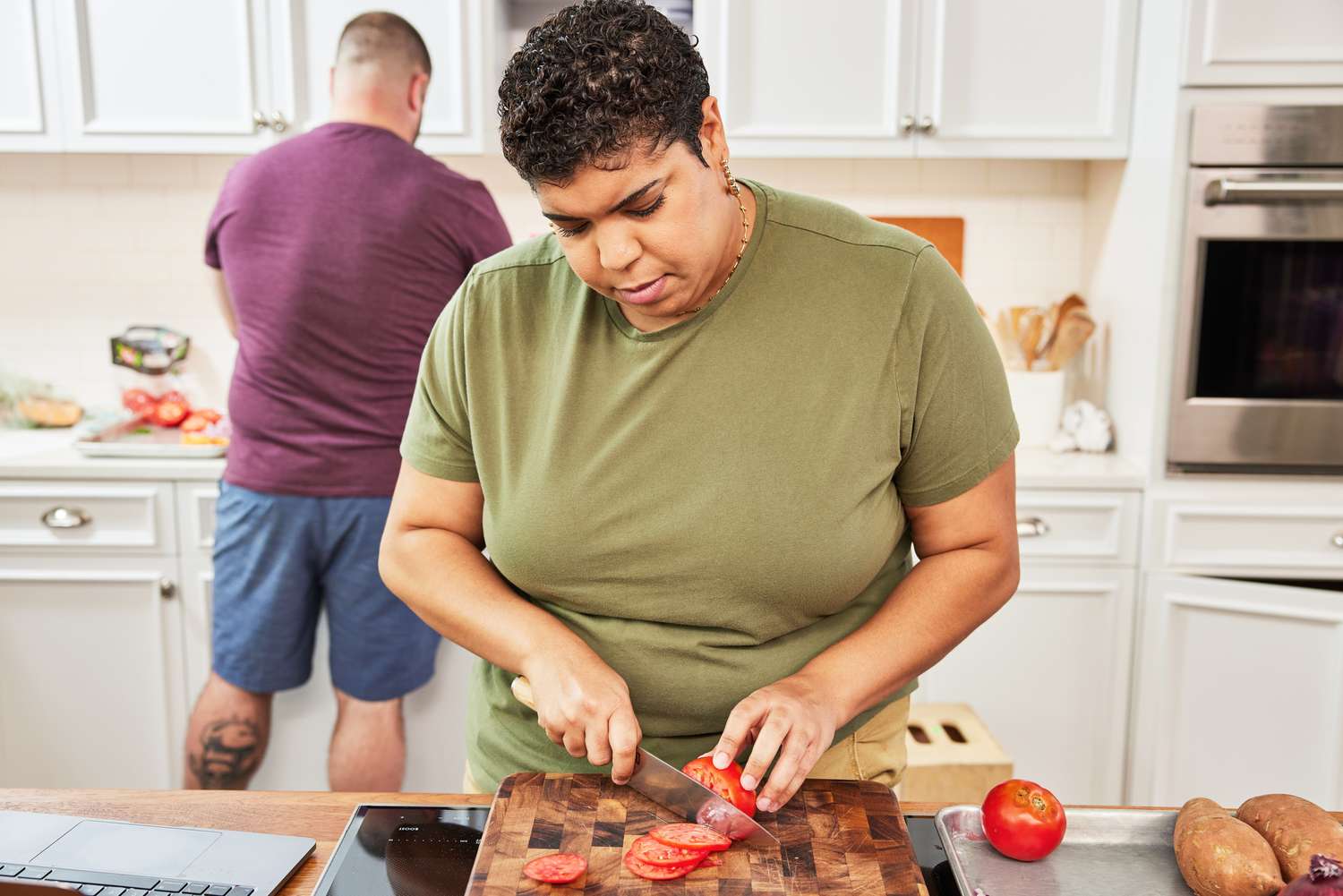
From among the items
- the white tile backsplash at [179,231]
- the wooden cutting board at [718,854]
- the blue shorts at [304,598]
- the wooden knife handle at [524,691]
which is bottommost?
the blue shorts at [304,598]

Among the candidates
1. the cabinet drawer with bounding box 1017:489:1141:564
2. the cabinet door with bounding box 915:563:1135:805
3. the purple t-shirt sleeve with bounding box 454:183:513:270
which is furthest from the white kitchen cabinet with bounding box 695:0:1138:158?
the cabinet door with bounding box 915:563:1135:805

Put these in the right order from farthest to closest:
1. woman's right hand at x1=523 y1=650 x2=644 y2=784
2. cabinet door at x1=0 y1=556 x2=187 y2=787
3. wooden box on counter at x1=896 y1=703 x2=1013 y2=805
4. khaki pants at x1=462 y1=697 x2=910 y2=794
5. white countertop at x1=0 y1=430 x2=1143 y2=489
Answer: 1. cabinet door at x1=0 y1=556 x2=187 y2=787
2. white countertop at x1=0 y1=430 x2=1143 y2=489
3. wooden box on counter at x1=896 y1=703 x2=1013 y2=805
4. khaki pants at x1=462 y1=697 x2=910 y2=794
5. woman's right hand at x1=523 y1=650 x2=644 y2=784

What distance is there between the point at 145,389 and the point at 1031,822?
2.67 metres

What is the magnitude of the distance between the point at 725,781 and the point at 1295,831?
17.3 inches

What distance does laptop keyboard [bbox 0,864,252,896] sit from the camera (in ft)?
2.90

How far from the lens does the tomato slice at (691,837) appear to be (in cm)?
91

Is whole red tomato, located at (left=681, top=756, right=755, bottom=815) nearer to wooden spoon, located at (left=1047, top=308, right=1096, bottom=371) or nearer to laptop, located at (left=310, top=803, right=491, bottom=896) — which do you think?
laptop, located at (left=310, top=803, right=491, bottom=896)

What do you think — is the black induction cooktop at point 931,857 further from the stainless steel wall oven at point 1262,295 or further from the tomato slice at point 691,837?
the stainless steel wall oven at point 1262,295

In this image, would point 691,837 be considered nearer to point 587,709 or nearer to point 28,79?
point 587,709

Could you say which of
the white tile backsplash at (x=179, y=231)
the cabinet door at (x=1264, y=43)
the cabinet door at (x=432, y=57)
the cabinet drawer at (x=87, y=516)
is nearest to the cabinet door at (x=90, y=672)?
the cabinet drawer at (x=87, y=516)

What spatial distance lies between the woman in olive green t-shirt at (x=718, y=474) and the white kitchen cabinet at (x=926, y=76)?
1.53 metres

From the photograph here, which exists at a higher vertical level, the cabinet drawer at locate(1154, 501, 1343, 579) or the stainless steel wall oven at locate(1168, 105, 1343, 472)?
the stainless steel wall oven at locate(1168, 105, 1343, 472)

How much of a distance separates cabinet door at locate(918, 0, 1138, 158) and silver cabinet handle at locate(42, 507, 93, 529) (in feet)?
6.54

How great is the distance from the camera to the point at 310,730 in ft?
8.13
